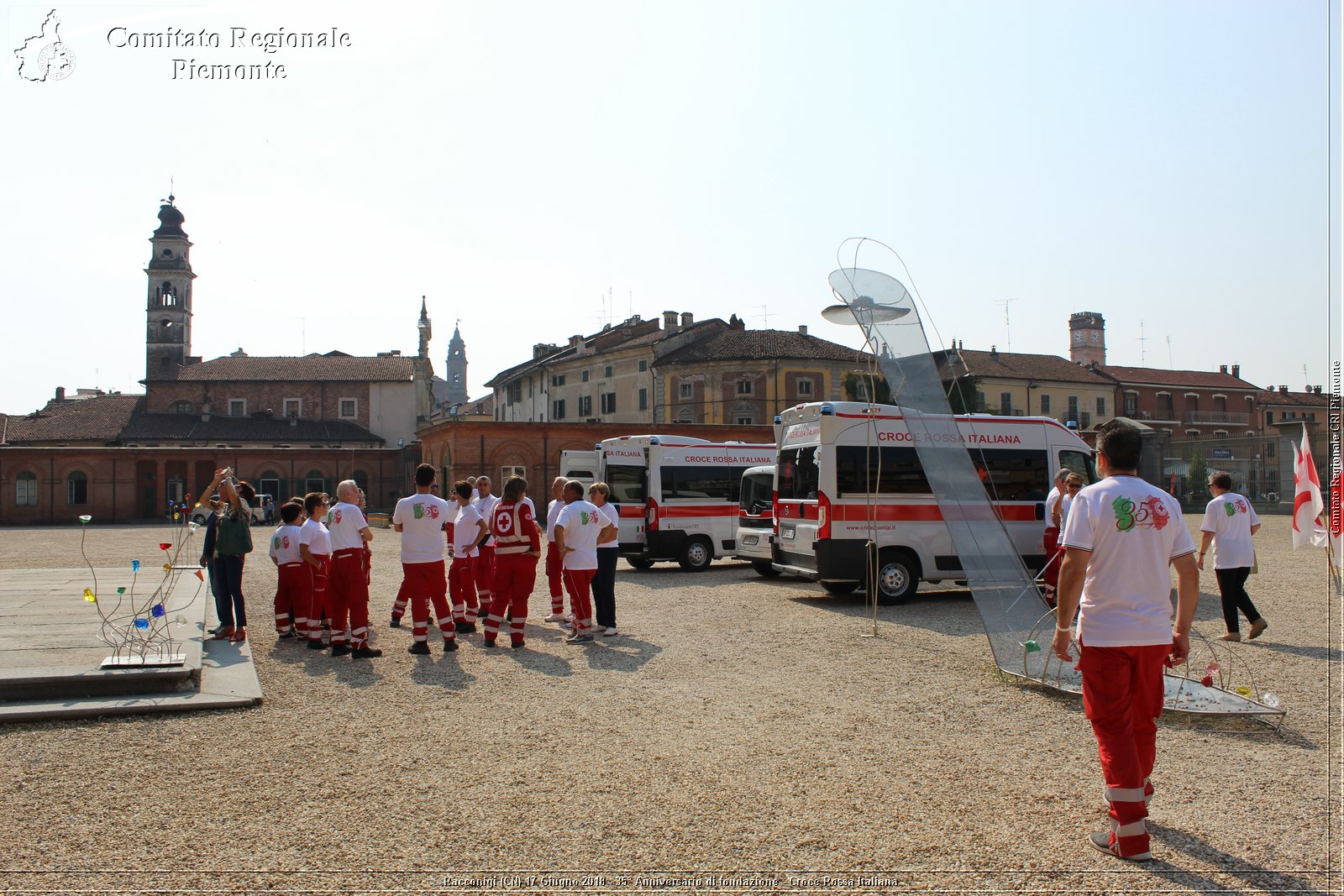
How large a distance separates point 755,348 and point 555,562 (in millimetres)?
48751

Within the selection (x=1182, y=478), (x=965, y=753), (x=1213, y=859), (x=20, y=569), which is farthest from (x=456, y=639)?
(x=1182, y=478)

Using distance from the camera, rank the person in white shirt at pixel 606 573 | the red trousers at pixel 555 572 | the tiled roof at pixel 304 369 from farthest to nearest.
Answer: the tiled roof at pixel 304 369 → the red trousers at pixel 555 572 → the person in white shirt at pixel 606 573

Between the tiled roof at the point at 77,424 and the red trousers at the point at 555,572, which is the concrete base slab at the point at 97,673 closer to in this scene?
the red trousers at the point at 555,572

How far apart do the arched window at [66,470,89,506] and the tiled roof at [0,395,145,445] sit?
39.5 ft

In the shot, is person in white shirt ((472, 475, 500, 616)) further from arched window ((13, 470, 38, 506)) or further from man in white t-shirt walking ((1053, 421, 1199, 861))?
arched window ((13, 470, 38, 506))

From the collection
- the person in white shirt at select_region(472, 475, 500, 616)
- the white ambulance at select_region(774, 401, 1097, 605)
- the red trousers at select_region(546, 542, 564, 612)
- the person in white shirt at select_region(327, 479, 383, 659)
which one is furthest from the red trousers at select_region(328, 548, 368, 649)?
the white ambulance at select_region(774, 401, 1097, 605)

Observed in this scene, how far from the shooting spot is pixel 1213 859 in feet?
13.5

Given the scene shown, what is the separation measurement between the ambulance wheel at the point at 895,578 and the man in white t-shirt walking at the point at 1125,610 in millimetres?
8677

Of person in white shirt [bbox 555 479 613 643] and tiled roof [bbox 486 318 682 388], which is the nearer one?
person in white shirt [bbox 555 479 613 643]

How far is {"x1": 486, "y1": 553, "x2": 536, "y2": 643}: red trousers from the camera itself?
32.1 feet

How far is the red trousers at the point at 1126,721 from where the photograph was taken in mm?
4125

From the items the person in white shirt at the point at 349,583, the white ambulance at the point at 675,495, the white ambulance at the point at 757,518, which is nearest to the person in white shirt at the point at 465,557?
the person in white shirt at the point at 349,583

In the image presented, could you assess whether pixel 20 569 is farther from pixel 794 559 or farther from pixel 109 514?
pixel 109 514

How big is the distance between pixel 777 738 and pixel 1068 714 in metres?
2.19
